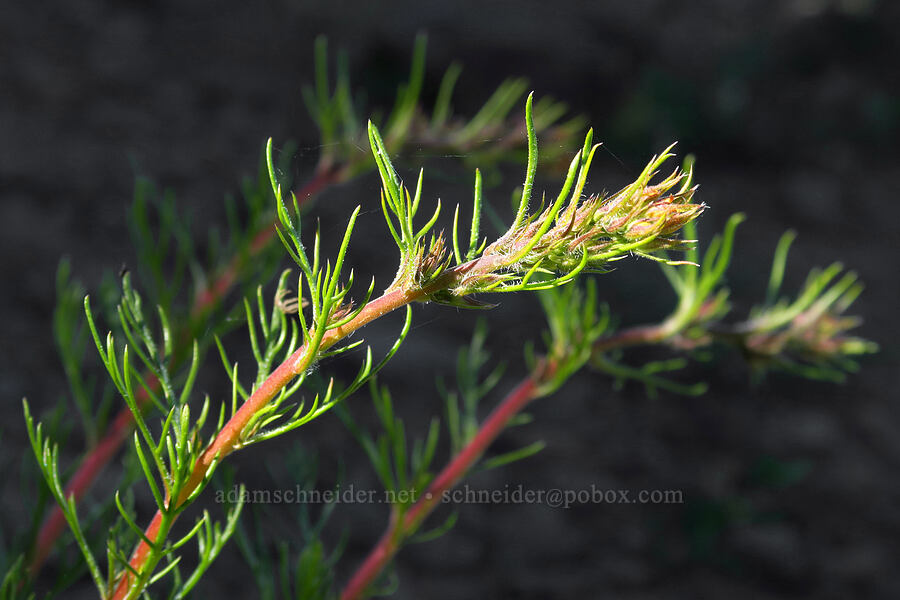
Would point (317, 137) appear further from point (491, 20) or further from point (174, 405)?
point (174, 405)

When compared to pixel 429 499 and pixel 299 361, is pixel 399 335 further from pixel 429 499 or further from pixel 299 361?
pixel 299 361

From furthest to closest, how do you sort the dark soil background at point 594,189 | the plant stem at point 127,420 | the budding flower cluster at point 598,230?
the dark soil background at point 594,189 < the plant stem at point 127,420 < the budding flower cluster at point 598,230

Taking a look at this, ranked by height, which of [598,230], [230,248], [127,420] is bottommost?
[127,420]

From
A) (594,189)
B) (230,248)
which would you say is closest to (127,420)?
(230,248)

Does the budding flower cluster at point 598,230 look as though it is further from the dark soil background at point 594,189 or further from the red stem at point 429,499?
the dark soil background at point 594,189

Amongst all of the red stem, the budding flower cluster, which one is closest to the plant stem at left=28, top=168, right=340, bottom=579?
the red stem

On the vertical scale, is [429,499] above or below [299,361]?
below

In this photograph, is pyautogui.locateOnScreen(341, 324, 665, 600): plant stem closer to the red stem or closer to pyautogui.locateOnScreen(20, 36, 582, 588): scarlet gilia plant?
the red stem

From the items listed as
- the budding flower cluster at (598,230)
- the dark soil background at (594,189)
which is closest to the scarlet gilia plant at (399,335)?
the budding flower cluster at (598,230)
